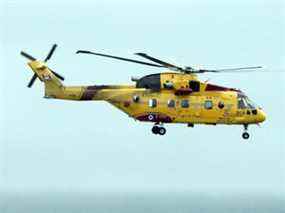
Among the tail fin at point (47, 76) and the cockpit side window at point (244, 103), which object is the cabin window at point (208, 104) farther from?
the tail fin at point (47, 76)

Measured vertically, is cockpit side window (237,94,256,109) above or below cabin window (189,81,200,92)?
below

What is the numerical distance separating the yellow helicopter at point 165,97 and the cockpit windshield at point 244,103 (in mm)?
415

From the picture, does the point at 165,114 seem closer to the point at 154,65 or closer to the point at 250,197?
the point at 154,65

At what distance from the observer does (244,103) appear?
5688 cm

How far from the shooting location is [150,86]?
5550 centimetres

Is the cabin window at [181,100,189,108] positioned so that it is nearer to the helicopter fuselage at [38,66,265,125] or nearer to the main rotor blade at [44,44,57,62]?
the helicopter fuselage at [38,66,265,125]

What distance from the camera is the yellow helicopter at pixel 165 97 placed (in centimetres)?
5556

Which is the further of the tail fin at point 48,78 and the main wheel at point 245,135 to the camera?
the main wheel at point 245,135

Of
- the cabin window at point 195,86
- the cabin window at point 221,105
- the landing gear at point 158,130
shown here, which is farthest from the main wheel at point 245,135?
the landing gear at point 158,130

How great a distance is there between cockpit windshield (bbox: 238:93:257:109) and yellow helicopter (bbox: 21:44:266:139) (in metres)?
0.41

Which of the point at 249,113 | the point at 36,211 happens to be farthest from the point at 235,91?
the point at 36,211

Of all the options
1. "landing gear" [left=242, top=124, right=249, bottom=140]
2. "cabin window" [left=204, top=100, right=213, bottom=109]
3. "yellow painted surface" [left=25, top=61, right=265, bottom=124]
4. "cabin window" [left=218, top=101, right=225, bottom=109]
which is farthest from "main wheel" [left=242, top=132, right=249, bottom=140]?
"cabin window" [left=204, top=100, right=213, bottom=109]

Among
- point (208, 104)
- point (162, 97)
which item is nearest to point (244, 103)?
point (208, 104)

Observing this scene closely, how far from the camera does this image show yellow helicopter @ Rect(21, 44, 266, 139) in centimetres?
5556
